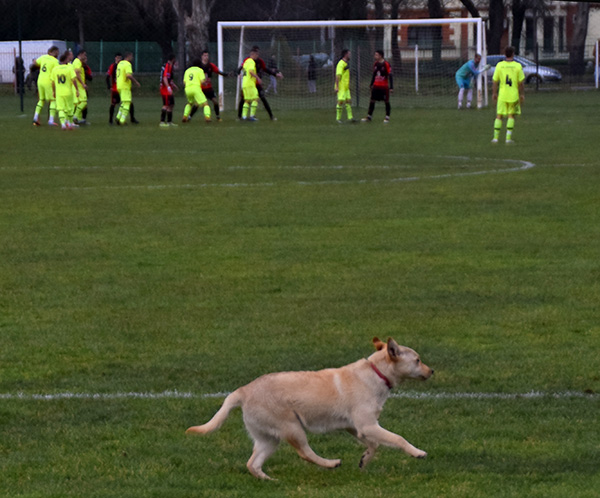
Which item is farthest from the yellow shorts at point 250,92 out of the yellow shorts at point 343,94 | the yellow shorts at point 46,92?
the yellow shorts at point 46,92

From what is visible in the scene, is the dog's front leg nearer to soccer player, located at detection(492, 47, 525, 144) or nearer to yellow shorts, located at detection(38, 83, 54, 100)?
soccer player, located at detection(492, 47, 525, 144)

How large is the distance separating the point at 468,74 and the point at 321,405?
34806 millimetres

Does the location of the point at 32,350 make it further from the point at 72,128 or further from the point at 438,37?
the point at 438,37

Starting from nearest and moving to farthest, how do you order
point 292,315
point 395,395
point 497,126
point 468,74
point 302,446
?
point 302,446
point 395,395
point 292,315
point 497,126
point 468,74

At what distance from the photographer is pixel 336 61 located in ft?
157

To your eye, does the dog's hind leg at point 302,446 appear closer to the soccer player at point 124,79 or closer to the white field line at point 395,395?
the white field line at point 395,395

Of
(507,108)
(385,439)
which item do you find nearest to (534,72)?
(507,108)

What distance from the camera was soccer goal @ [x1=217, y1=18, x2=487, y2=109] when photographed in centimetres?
4559

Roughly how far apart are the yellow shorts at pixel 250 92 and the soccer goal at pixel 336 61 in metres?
7.68

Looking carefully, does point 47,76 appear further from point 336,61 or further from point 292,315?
point 292,315

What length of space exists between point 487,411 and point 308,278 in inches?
173

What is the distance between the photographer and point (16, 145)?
26.7 meters

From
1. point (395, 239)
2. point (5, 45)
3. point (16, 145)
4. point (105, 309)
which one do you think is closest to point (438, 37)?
point (5, 45)

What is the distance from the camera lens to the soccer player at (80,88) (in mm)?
30844
